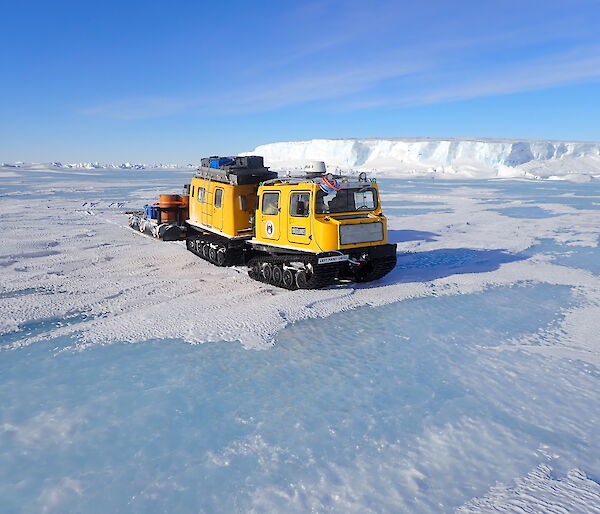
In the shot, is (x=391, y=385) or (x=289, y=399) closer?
(x=289, y=399)

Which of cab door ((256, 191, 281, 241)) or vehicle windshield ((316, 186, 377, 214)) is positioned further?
cab door ((256, 191, 281, 241))

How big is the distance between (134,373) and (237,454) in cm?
195

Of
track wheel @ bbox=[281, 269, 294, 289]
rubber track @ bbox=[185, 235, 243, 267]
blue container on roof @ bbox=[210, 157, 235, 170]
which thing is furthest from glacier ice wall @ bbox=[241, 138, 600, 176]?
track wheel @ bbox=[281, 269, 294, 289]

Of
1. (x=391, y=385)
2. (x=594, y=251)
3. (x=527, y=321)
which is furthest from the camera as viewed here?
(x=594, y=251)

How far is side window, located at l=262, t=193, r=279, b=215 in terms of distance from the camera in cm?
860

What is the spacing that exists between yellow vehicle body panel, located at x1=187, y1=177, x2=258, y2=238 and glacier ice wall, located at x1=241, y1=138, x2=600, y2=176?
65.0m

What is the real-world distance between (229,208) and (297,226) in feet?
6.58

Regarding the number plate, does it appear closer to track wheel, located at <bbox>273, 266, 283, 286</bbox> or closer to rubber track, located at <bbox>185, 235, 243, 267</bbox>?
track wheel, located at <bbox>273, 266, 283, 286</bbox>

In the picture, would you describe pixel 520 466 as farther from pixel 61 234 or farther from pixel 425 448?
pixel 61 234

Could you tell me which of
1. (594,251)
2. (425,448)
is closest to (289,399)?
(425,448)

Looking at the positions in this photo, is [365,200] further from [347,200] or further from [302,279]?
[302,279]

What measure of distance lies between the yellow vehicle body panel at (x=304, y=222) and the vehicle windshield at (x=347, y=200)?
7cm

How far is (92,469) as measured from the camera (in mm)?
3561

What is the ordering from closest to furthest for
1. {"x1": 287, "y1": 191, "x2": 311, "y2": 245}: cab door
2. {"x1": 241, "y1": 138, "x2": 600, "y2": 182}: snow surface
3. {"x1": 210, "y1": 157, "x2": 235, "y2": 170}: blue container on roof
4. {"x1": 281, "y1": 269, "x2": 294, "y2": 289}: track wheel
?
{"x1": 287, "y1": 191, "x2": 311, "y2": 245}: cab door → {"x1": 281, "y1": 269, "x2": 294, "y2": 289}: track wheel → {"x1": 210, "y1": 157, "x2": 235, "y2": 170}: blue container on roof → {"x1": 241, "y1": 138, "x2": 600, "y2": 182}: snow surface
